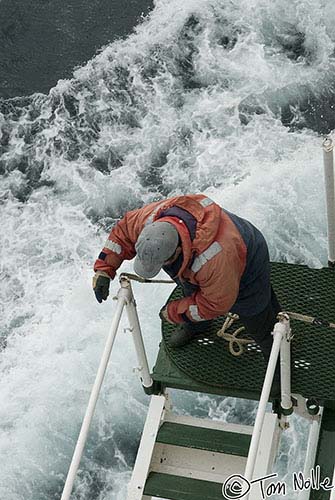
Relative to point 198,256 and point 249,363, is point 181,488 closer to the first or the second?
point 249,363

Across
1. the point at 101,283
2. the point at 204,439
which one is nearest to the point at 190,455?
the point at 204,439

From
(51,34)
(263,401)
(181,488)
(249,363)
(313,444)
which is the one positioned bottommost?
(181,488)

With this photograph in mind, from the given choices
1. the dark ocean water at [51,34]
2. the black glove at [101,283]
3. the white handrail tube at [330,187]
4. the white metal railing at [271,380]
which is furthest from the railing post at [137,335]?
the dark ocean water at [51,34]

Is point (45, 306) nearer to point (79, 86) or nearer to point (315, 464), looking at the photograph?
point (79, 86)

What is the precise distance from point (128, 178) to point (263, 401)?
508 centimetres

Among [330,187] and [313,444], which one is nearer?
[330,187]

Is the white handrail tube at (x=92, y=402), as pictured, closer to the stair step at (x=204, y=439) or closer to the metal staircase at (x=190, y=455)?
the metal staircase at (x=190, y=455)

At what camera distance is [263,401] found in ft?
13.6

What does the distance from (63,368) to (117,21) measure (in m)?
4.59

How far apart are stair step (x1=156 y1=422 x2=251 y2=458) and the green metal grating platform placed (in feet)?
0.89

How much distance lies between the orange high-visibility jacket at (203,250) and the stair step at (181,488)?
99 cm

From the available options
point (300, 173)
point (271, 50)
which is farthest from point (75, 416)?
point (271, 50)

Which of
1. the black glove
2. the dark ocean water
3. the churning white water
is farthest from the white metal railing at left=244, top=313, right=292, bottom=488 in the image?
the dark ocean water

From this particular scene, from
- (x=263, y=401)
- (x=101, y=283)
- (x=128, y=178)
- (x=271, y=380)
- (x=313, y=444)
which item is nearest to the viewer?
(x=263, y=401)
